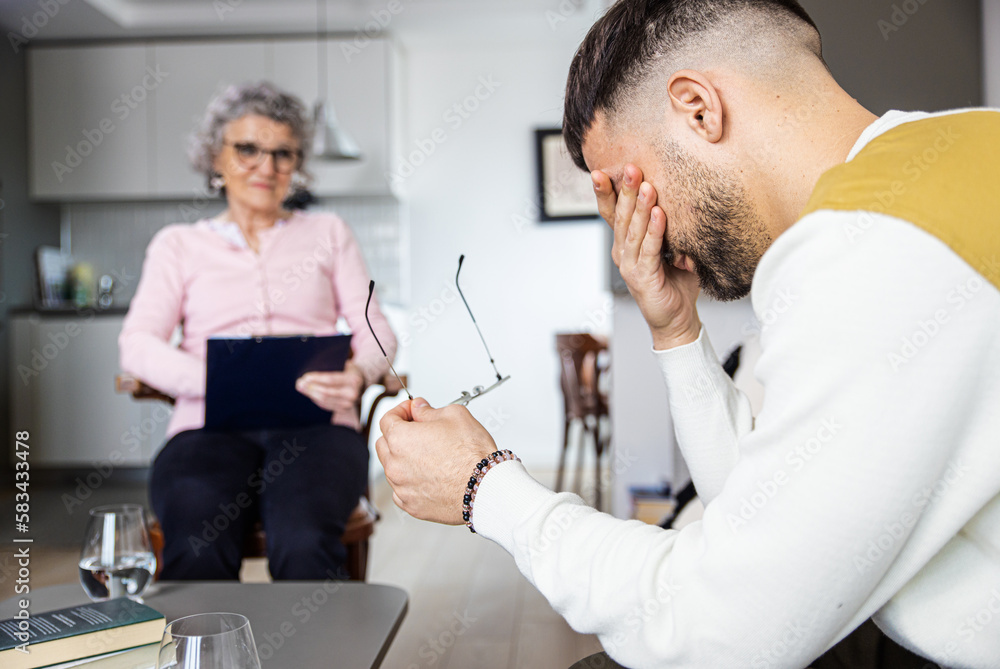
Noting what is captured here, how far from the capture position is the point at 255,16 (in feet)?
14.8

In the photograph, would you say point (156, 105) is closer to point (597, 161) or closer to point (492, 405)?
point (492, 405)

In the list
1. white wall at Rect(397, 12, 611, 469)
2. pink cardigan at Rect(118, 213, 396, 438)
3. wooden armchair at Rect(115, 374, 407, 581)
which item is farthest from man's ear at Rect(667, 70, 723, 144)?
white wall at Rect(397, 12, 611, 469)

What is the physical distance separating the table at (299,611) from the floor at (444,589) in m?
0.18

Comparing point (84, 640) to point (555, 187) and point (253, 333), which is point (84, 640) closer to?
point (253, 333)

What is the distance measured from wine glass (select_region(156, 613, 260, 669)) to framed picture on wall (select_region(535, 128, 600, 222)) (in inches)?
182

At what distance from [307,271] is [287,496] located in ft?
2.06

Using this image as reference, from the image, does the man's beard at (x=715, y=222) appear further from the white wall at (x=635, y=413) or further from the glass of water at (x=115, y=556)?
the white wall at (x=635, y=413)

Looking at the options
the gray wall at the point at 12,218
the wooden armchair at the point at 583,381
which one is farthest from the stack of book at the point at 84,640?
the gray wall at the point at 12,218

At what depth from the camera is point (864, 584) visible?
56 centimetres

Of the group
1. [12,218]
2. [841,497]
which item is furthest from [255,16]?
[841,497]

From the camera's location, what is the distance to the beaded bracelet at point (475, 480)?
738 mm

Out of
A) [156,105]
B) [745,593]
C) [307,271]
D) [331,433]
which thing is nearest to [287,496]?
[331,433]

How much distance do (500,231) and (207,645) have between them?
4.66 metres

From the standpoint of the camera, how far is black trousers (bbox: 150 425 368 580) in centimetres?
149
